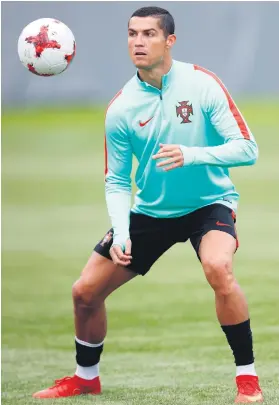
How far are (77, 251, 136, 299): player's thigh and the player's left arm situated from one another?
0.72 m

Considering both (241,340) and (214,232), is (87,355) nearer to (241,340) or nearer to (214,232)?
(241,340)

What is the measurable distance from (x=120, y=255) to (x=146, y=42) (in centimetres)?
Result: 113

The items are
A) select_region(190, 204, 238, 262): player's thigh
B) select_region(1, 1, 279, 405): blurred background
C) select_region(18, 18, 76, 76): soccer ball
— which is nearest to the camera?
select_region(190, 204, 238, 262): player's thigh

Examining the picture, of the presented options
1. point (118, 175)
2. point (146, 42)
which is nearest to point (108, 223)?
point (118, 175)

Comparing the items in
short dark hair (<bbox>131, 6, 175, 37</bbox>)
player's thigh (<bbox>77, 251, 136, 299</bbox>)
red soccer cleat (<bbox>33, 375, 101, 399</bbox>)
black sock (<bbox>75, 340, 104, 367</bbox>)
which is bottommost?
red soccer cleat (<bbox>33, 375, 101, 399</bbox>)

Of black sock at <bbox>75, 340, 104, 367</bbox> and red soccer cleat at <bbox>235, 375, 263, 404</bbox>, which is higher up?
red soccer cleat at <bbox>235, 375, 263, 404</bbox>

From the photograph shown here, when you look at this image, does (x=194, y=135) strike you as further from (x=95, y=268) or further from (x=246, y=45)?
(x=246, y=45)

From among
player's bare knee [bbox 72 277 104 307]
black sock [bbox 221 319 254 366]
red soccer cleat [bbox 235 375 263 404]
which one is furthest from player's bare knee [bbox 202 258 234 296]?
player's bare knee [bbox 72 277 104 307]

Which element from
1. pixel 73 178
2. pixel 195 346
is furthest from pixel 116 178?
pixel 73 178

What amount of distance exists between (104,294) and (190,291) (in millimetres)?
4087

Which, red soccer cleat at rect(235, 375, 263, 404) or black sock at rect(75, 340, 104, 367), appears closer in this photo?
red soccer cleat at rect(235, 375, 263, 404)

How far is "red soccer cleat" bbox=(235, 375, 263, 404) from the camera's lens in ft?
18.9

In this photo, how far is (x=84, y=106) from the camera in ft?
68.6

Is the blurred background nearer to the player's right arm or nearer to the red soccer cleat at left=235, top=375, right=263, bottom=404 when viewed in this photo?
the red soccer cleat at left=235, top=375, right=263, bottom=404
